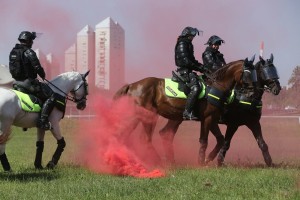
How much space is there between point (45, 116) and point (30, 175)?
1.60m

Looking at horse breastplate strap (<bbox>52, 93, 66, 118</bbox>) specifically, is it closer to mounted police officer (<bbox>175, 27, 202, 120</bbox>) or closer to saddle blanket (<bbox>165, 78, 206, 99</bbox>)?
saddle blanket (<bbox>165, 78, 206, 99</bbox>)

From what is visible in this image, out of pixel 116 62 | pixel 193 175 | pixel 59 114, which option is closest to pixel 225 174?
pixel 193 175

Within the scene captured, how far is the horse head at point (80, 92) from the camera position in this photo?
518 inches

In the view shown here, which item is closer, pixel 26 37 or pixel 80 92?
pixel 26 37

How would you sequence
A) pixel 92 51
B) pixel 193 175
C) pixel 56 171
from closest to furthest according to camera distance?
pixel 193 175 < pixel 56 171 < pixel 92 51

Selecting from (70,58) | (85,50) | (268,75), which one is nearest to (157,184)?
(268,75)

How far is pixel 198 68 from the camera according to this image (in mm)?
12891

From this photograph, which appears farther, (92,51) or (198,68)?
(92,51)

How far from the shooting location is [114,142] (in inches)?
444

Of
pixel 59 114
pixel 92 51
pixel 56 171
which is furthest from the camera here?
pixel 92 51

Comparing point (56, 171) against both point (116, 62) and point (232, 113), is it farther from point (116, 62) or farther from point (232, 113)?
point (116, 62)

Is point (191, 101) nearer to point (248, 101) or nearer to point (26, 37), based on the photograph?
point (248, 101)

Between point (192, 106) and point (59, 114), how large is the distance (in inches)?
130

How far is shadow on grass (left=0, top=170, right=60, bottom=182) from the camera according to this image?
10.1 m
